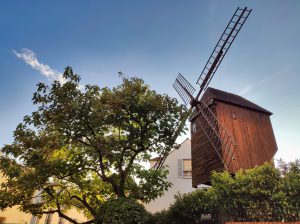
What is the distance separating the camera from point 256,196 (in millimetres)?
10766

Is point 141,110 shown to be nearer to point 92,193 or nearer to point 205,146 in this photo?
point 92,193

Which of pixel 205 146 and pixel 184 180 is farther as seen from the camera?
pixel 184 180

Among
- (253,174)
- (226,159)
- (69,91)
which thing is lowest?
(253,174)

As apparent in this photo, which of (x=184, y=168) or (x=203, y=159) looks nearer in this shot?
(x=203, y=159)

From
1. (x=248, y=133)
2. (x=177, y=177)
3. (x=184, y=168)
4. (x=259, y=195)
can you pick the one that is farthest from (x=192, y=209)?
(x=184, y=168)

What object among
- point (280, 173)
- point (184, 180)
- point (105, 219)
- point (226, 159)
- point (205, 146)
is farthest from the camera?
point (184, 180)

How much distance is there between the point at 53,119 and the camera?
1323 centimetres

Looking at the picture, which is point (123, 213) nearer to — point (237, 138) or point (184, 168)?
point (237, 138)

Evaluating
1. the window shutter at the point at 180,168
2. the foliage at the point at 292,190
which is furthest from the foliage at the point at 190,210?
the window shutter at the point at 180,168

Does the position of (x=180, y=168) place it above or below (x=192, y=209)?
above

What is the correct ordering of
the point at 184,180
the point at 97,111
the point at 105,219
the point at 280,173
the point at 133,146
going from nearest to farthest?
the point at 280,173, the point at 105,219, the point at 97,111, the point at 133,146, the point at 184,180

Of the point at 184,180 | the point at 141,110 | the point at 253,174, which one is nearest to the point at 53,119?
the point at 141,110

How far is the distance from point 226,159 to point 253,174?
19.9ft

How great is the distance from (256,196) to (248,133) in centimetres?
966
